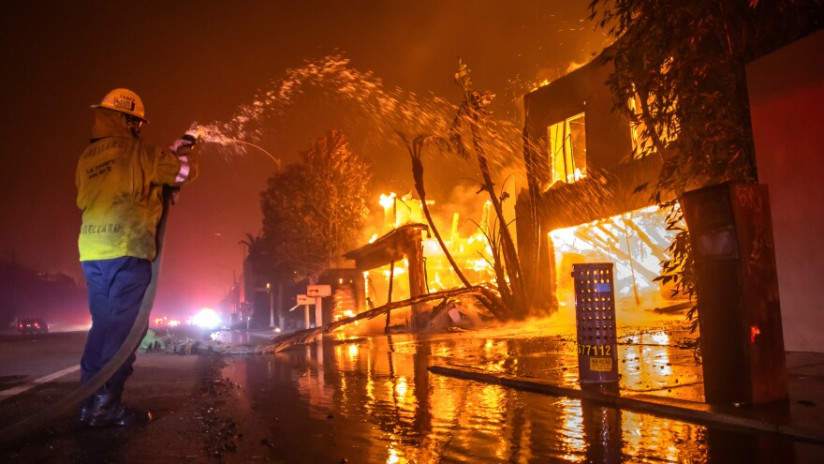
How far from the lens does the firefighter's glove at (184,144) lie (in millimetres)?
4809

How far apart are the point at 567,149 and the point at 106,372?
16.7 metres

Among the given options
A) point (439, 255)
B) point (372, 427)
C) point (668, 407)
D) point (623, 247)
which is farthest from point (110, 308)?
point (439, 255)

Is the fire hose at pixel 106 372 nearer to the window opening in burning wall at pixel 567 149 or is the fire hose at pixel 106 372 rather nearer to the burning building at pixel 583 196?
the burning building at pixel 583 196

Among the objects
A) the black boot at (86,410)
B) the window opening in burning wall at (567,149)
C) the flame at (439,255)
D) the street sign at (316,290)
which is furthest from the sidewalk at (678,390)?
the flame at (439,255)

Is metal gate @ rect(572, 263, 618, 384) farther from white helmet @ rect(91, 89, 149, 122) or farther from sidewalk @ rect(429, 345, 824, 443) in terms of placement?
white helmet @ rect(91, 89, 149, 122)

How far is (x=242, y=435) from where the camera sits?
4.28 meters

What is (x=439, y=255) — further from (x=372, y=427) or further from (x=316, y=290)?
(x=372, y=427)

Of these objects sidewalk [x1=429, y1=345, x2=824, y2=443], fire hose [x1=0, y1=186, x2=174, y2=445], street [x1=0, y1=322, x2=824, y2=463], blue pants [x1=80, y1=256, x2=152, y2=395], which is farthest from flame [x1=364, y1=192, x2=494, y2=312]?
blue pants [x1=80, y1=256, x2=152, y2=395]

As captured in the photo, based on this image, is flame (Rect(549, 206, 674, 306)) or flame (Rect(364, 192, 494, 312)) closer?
flame (Rect(549, 206, 674, 306))

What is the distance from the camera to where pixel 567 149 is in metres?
19.1

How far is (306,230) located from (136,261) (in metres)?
29.8

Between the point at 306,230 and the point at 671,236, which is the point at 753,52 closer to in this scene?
the point at 671,236

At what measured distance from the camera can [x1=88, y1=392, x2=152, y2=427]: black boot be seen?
4.36 m

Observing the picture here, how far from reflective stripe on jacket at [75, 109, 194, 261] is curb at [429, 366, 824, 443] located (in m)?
4.00
